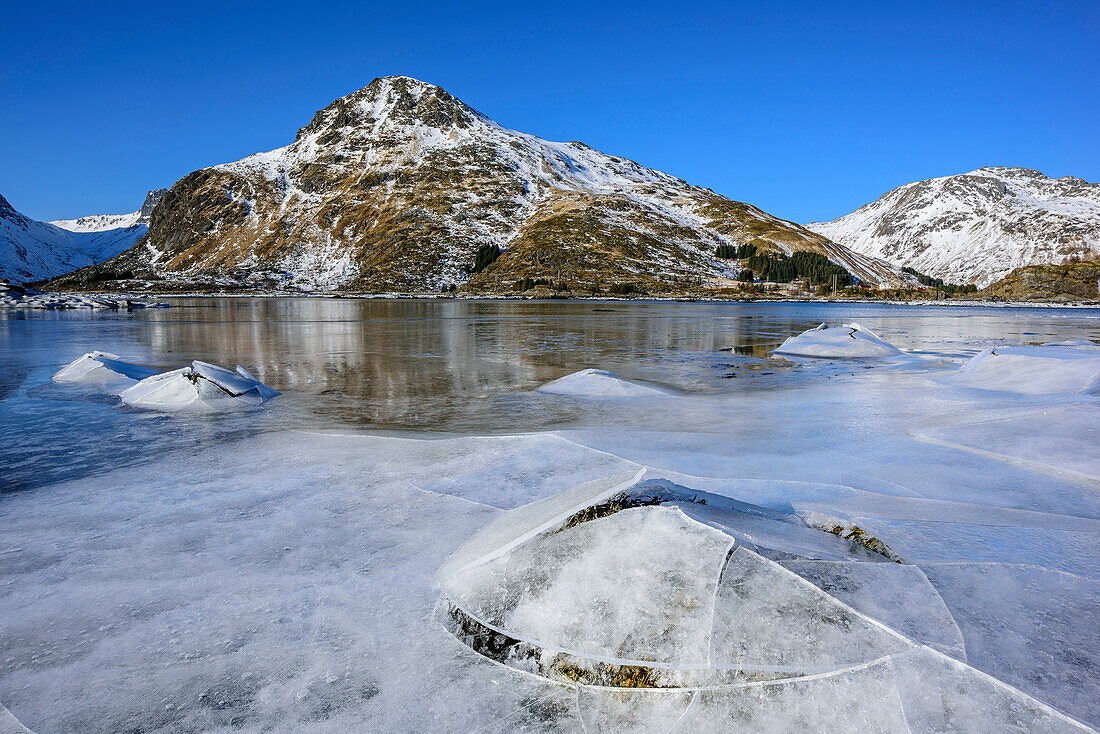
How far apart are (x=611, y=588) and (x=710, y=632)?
0.65 meters

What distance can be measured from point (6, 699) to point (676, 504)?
430 cm

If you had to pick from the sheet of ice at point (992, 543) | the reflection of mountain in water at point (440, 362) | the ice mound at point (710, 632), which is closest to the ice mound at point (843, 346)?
the reflection of mountain in water at point (440, 362)

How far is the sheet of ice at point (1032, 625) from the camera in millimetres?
3027

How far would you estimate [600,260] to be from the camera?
166375mm

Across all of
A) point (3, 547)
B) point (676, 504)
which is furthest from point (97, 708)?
point (676, 504)

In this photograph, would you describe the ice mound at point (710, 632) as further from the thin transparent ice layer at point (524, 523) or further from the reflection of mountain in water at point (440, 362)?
the reflection of mountain in water at point (440, 362)

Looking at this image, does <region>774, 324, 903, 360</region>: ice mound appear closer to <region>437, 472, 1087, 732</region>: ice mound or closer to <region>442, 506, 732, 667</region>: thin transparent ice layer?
<region>437, 472, 1087, 732</region>: ice mound

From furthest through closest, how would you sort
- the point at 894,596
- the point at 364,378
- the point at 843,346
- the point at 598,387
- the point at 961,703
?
the point at 843,346 → the point at 364,378 → the point at 598,387 → the point at 894,596 → the point at 961,703

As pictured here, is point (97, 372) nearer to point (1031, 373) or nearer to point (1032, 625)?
point (1032, 625)

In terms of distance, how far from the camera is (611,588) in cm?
366

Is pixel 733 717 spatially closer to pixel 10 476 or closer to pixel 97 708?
pixel 97 708

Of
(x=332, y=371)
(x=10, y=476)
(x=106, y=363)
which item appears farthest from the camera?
(x=332, y=371)

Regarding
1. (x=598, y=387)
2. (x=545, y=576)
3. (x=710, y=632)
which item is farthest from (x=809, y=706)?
(x=598, y=387)

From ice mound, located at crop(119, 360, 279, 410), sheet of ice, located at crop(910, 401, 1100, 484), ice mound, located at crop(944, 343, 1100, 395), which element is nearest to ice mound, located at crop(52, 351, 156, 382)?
ice mound, located at crop(119, 360, 279, 410)
